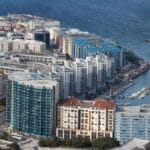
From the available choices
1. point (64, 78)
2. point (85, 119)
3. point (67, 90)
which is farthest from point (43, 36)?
point (85, 119)

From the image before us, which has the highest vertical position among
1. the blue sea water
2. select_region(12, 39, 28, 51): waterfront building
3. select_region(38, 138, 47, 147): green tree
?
select_region(12, 39, 28, 51): waterfront building

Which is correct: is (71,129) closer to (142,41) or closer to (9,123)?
(9,123)

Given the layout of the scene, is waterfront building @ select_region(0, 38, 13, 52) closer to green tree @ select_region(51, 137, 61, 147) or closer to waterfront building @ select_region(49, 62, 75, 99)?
waterfront building @ select_region(49, 62, 75, 99)

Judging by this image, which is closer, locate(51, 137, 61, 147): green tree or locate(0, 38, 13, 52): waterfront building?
locate(51, 137, 61, 147): green tree

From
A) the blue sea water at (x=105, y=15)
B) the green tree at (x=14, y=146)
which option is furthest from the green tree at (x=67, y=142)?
the blue sea water at (x=105, y=15)

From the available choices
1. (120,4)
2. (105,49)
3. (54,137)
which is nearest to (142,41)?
(105,49)

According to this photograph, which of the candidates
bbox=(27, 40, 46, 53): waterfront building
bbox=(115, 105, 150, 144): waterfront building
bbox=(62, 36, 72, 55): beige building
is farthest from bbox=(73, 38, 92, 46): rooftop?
bbox=(115, 105, 150, 144): waterfront building

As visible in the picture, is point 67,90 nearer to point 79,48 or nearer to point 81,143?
point 81,143
